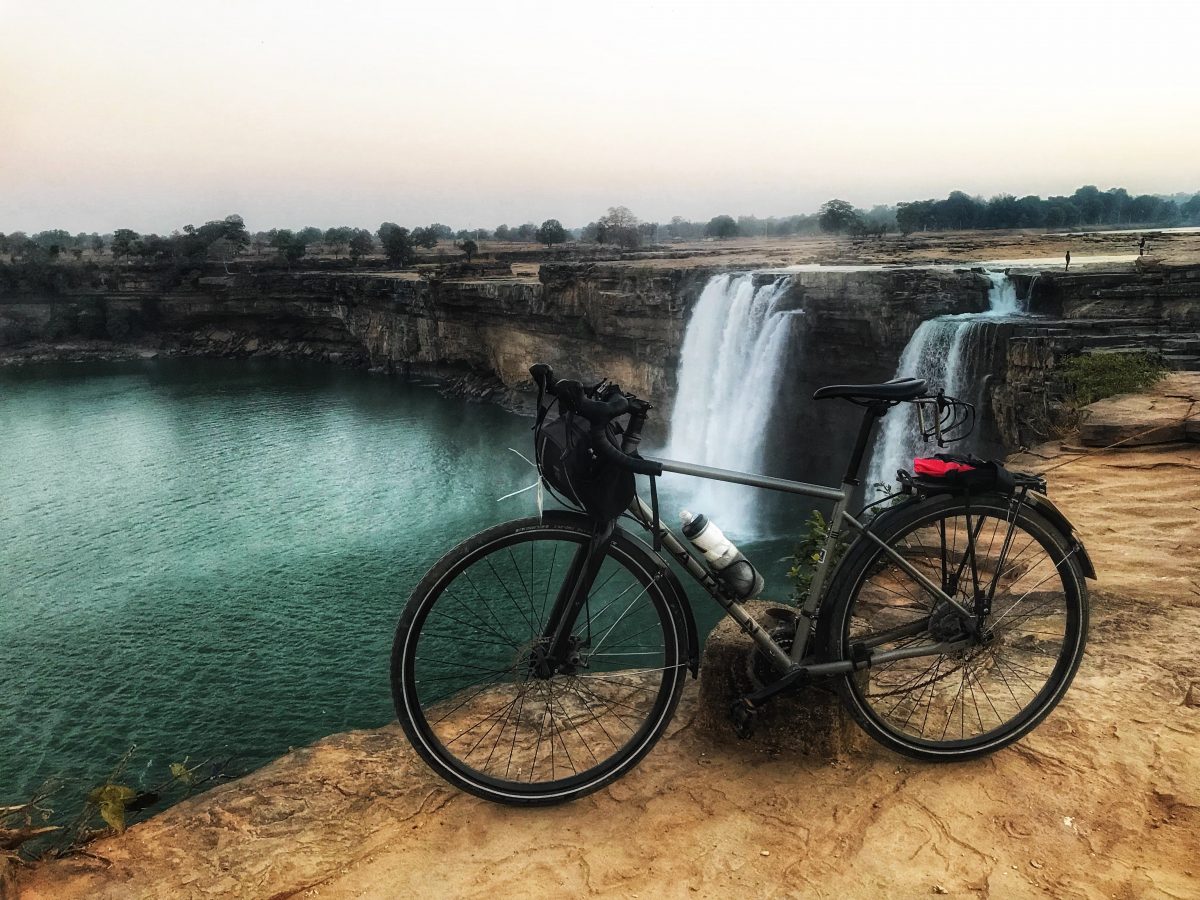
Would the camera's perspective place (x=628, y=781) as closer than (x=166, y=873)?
No

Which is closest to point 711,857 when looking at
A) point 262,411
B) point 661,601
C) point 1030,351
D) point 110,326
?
point 661,601

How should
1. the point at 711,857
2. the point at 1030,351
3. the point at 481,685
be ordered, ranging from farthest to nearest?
1. the point at 1030,351
2. the point at 481,685
3. the point at 711,857

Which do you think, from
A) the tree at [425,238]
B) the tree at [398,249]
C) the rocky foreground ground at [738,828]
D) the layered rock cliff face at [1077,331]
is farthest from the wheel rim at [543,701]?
the tree at [425,238]

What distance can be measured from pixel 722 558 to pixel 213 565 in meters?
17.6

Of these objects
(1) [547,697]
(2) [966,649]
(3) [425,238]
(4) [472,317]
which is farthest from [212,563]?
(3) [425,238]

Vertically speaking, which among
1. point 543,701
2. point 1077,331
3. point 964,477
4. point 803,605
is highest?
point 964,477

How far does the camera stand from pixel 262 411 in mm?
38406

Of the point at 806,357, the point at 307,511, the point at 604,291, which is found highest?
the point at 604,291

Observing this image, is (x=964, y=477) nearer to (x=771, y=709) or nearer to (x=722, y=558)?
(x=722, y=558)

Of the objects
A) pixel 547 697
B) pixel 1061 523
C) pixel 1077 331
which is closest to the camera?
pixel 1061 523

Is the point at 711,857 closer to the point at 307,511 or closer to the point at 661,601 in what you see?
the point at 661,601

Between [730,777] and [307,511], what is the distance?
20.6 metres

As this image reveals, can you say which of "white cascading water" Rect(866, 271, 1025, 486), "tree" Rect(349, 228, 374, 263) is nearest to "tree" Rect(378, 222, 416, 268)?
"tree" Rect(349, 228, 374, 263)

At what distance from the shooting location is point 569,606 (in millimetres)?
2918
